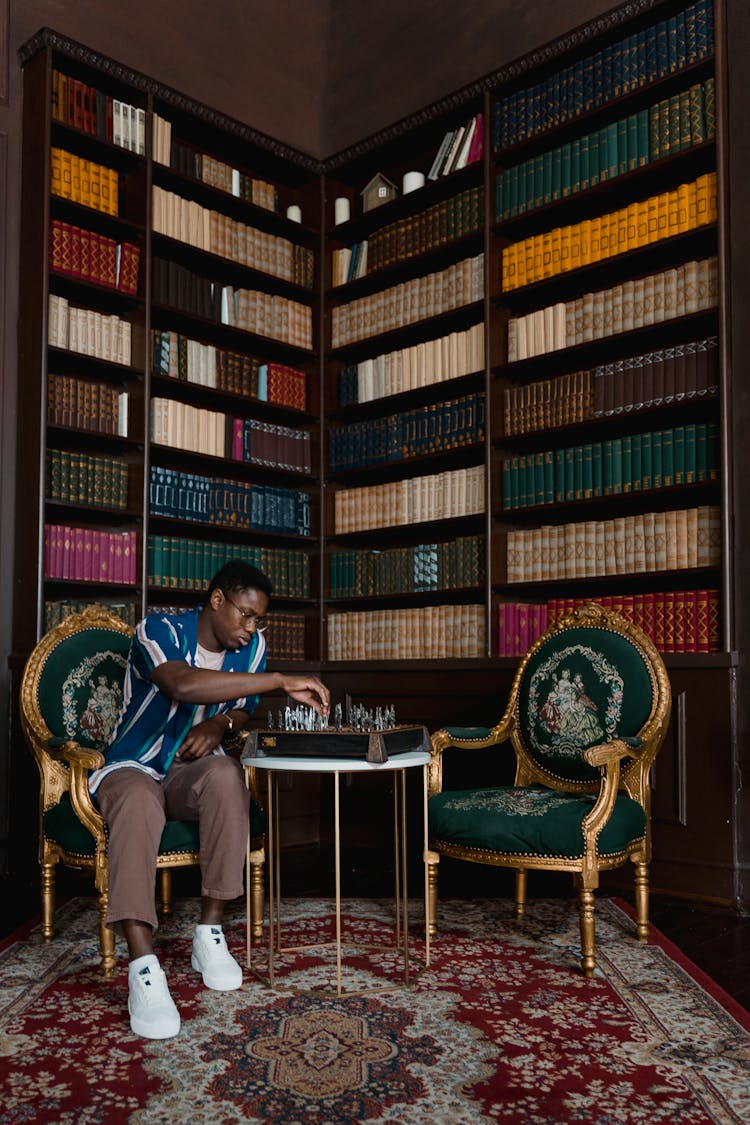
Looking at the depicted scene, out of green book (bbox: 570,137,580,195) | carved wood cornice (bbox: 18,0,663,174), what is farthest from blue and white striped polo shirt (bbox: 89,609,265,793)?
carved wood cornice (bbox: 18,0,663,174)

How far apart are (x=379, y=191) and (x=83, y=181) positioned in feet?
4.75

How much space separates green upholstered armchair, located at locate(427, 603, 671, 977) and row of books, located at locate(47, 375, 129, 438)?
202cm

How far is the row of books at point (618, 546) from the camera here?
3822mm

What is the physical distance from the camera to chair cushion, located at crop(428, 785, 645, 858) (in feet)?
9.36

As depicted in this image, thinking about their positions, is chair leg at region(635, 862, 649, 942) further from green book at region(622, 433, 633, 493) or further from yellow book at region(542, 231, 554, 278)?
yellow book at region(542, 231, 554, 278)

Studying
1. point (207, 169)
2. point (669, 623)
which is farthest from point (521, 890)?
point (207, 169)

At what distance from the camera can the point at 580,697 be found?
3361mm

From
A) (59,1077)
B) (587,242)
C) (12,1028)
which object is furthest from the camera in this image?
(587,242)

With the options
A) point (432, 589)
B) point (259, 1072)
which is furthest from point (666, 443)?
point (259, 1072)

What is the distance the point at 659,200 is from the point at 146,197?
2.13 m

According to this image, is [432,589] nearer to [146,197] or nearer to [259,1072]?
[146,197]

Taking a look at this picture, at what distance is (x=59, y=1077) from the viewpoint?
2.04 meters

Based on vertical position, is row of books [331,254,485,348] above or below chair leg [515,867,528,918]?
above

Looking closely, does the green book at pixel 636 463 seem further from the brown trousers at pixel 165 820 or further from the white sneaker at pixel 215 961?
the white sneaker at pixel 215 961
